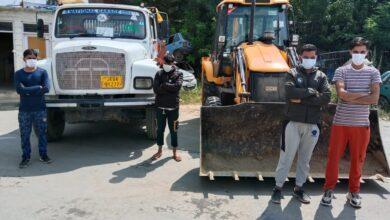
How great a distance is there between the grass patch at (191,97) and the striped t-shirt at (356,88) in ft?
29.3

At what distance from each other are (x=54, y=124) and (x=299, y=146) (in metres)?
5.05

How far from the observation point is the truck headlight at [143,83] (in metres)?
7.81

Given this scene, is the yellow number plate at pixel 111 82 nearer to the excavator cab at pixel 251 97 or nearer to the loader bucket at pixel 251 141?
the excavator cab at pixel 251 97

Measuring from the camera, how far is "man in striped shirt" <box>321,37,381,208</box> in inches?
199

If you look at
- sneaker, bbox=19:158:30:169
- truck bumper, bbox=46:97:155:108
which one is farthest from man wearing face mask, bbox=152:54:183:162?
sneaker, bbox=19:158:30:169

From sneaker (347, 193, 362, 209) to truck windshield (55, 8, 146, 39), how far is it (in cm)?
529

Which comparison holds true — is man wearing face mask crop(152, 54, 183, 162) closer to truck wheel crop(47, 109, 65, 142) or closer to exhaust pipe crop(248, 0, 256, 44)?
exhaust pipe crop(248, 0, 256, 44)

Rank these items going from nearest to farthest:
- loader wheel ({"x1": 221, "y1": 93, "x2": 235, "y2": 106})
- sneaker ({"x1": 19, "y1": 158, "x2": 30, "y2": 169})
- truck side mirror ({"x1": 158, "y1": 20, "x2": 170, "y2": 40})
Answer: sneaker ({"x1": 19, "y1": 158, "x2": 30, "y2": 169}) < loader wheel ({"x1": 221, "y1": 93, "x2": 235, "y2": 106}) < truck side mirror ({"x1": 158, "y1": 20, "x2": 170, "y2": 40})

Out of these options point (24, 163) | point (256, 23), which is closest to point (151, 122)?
Result: point (24, 163)

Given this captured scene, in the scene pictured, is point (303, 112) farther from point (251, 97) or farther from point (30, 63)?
point (30, 63)

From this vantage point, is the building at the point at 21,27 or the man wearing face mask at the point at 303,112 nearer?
the man wearing face mask at the point at 303,112

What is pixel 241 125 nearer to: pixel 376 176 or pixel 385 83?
pixel 376 176

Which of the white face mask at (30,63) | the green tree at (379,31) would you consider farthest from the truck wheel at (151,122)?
the green tree at (379,31)

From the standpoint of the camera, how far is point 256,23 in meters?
8.47
